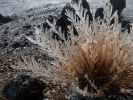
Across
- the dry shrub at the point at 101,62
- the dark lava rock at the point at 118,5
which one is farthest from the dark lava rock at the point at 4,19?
the dry shrub at the point at 101,62

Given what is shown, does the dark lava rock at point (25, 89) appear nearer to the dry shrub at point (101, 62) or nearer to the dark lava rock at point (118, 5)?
the dry shrub at point (101, 62)

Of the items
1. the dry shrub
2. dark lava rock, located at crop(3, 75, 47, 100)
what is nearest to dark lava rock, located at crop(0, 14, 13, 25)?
dark lava rock, located at crop(3, 75, 47, 100)

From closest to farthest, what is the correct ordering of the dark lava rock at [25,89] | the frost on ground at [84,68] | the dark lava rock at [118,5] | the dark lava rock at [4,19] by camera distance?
the frost on ground at [84,68] < the dark lava rock at [25,89] < the dark lava rock at [4,19] < the dark lava rock at [118,5]

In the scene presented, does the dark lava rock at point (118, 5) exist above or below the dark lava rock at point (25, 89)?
above

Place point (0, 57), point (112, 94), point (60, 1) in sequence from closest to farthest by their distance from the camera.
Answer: point (112, 94), point (0, 57), point (60, 1)

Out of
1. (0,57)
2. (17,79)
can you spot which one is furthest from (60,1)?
(17,79)

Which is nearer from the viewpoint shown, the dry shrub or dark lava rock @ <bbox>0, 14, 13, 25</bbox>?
the dry shrub

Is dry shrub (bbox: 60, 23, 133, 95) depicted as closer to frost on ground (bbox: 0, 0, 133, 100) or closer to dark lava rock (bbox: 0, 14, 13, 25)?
frost on ground (bbox: 0, 0, 133, 100)

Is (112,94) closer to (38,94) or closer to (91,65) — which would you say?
(91,65)

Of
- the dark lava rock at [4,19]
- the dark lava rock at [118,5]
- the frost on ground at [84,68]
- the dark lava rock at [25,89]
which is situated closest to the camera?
the frost on ground at [84,68]
